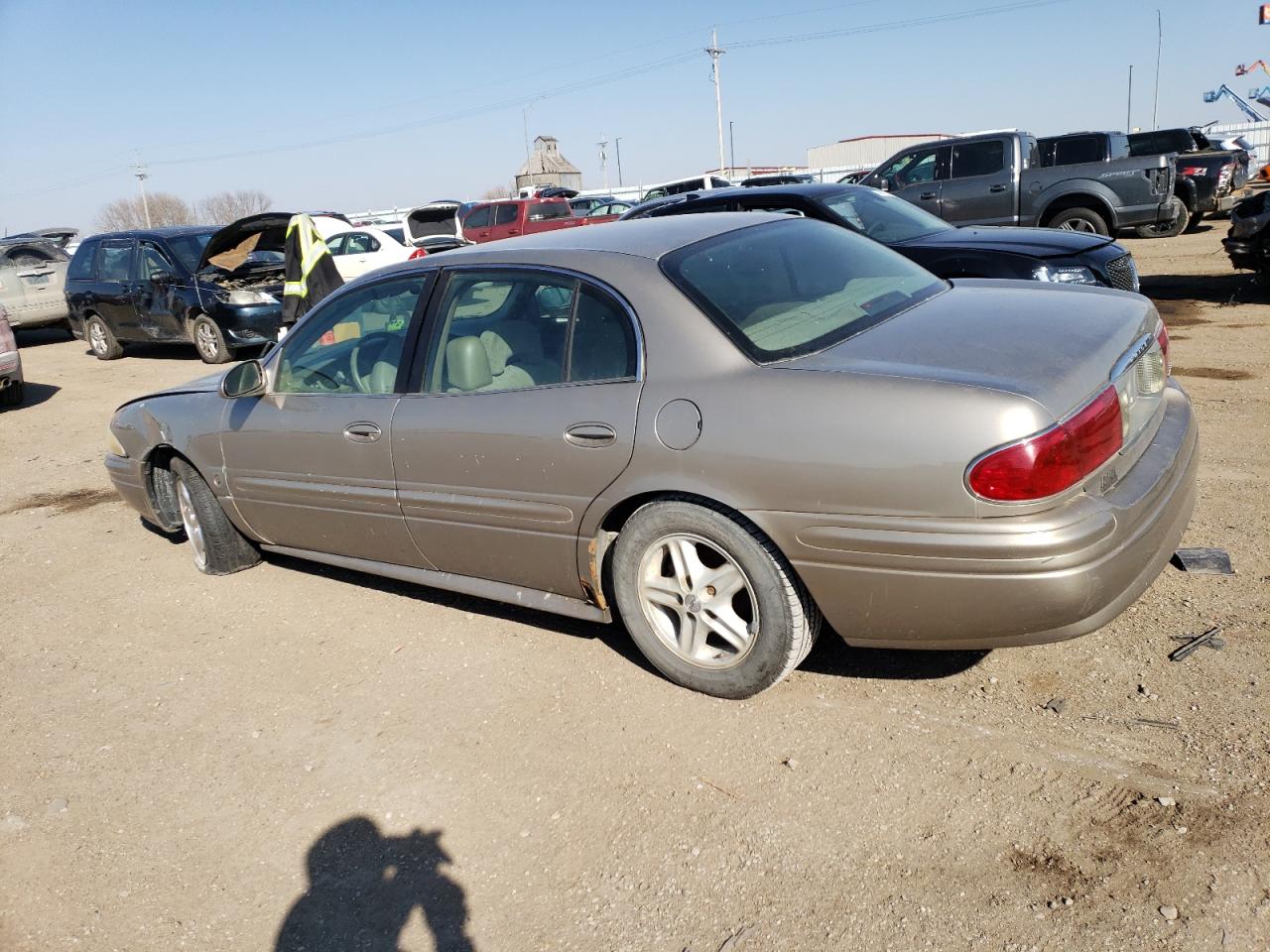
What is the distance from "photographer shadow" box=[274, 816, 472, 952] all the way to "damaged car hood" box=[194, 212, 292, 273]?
8641 mm

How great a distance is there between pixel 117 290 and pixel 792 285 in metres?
12.2

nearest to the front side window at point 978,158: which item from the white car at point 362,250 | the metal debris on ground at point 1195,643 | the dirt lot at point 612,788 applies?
the white car at point 362,250

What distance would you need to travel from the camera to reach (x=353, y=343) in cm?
434

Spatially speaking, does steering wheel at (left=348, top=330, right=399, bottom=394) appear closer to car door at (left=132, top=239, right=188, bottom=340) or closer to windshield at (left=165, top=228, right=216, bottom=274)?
windshield at (left=165, top=228, right=216, bottom=274)

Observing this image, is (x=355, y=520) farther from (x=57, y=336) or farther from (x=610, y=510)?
(x=57, y=336)

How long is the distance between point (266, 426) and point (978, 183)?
1209cm

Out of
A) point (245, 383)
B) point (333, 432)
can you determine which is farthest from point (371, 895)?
point (245, 383)

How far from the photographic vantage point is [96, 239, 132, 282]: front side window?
514 inches

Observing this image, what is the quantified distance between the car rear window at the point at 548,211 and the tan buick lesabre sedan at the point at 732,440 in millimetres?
18038

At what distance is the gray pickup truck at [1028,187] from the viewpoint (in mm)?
13914

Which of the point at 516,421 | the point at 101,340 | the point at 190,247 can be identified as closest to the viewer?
the point at 516,421

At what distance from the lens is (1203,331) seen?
9109 millimetres

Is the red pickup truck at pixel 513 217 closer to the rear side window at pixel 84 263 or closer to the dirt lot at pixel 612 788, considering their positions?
the rear side window at pixel 84 263

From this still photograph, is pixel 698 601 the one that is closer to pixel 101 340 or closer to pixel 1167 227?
pixel 101 340
